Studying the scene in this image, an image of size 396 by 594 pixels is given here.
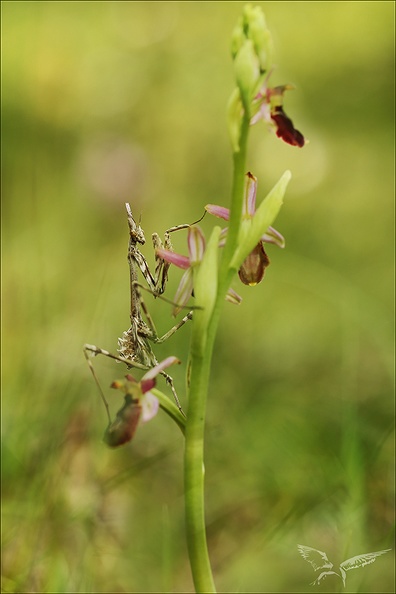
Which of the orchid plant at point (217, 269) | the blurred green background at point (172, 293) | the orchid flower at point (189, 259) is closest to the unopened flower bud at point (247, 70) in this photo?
the orchid plant at point (217, 269)

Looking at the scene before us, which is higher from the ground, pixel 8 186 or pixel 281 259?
pixel 8 186

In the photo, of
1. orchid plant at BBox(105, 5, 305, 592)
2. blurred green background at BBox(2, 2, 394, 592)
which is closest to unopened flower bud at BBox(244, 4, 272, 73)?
orchid plant at BBox(105, 5, 305, 592)

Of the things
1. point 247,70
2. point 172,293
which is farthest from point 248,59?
point 172,293

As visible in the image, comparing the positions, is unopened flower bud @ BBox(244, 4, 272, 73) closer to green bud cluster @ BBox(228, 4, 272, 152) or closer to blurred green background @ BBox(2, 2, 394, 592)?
green bud cluster @ BBox(228, 4, 272, 152)

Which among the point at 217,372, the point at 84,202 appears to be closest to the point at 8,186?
the point at 84,202

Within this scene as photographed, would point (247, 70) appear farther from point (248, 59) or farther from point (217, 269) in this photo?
point (217, 269)

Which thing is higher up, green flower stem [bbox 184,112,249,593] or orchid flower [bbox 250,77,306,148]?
orchid flower [bbox 250,77,306,148]

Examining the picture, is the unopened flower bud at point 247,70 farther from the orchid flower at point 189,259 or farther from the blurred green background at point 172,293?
the blurred green background at point 172,293

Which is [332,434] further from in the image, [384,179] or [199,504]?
[384,179]
